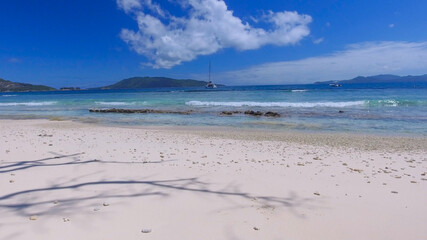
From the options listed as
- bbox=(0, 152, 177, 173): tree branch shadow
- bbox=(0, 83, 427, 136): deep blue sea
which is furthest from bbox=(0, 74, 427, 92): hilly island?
bbox=(0, 152, 177, 173): tree branch shadow

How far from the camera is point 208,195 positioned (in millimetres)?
3982

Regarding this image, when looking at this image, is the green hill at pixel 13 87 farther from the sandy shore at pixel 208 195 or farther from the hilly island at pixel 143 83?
the sandy shore at pixel 208 195

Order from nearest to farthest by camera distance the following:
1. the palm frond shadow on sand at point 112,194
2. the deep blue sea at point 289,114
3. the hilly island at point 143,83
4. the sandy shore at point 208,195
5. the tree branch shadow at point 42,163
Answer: the sandy shore at point 208,195 → the palm frond shadow on sand at point 112,194 → the tree branch shadow at point 42,163 → the deep blue sea at point 289,114 → the hilly island at point 143,83

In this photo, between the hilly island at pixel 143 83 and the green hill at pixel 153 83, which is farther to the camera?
the green hill at pixel 153 83

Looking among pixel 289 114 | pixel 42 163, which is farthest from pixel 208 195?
pixel 289 114

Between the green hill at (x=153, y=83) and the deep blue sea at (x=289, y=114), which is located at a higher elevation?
the green hill at (x=153, y=83)

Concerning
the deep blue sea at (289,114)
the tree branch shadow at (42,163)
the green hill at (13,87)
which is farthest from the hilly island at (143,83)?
the tree branch shadow at (42,163)

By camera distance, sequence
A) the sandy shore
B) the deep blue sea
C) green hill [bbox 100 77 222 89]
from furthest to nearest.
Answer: green hill [bbox 100 77 222 89]
the deep blue sea
the sandy shore

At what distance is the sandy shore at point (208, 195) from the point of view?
3074mm

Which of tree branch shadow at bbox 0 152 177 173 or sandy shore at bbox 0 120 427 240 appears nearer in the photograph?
sandy shore at bbox 0 120 427 240

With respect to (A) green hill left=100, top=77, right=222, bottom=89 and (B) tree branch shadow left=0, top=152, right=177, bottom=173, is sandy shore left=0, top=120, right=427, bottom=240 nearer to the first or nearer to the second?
(B) tree branch shadow left=0, top=152, right=177, bottom=173

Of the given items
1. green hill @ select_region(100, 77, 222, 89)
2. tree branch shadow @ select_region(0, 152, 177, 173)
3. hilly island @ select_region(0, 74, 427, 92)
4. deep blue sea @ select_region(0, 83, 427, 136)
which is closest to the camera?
tree branch shadow @ select_region(0, 152, 177, 173)

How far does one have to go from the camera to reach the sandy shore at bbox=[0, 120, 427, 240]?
3.07 meters

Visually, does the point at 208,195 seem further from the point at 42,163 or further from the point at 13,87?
the point at 13,87
